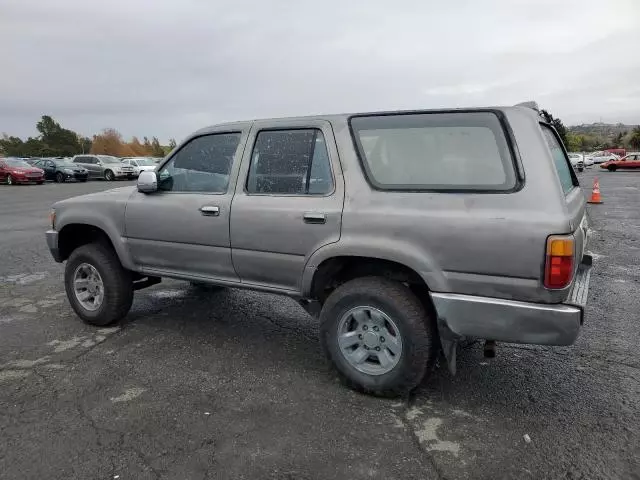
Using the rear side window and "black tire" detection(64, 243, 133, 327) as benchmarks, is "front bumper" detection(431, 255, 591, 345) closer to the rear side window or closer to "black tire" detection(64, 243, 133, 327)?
the rear side window

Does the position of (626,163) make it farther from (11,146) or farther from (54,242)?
(11,146)

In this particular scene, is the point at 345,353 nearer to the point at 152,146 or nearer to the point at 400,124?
the point at 400,124

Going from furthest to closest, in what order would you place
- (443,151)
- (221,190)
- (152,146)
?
(152,146), (221,190), (443,151)

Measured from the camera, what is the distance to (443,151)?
122 inches

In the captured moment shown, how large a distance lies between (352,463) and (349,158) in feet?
6.19

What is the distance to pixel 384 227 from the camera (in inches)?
124

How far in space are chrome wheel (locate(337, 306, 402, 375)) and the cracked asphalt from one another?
0.81 feet

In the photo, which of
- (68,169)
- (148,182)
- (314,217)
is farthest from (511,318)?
(68,169)

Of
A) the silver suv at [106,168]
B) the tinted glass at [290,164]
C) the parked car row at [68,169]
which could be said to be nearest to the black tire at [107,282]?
the tinted glass at [290,164]

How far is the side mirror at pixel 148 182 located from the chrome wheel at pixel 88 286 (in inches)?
41.5

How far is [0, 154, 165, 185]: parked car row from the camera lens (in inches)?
1065

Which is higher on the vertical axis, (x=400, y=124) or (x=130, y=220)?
(x=400, y=124)

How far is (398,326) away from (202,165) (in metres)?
2.11

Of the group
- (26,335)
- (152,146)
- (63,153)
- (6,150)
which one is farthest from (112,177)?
(152,146)
